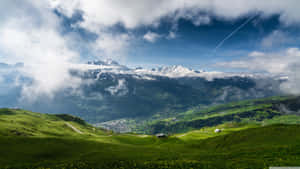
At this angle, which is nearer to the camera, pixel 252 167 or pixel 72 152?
pixel 252 167

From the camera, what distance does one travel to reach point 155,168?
33.7 metres

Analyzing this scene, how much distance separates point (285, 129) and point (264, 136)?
12.0 metres

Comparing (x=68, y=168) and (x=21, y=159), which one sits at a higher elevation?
(x=68, y=168)

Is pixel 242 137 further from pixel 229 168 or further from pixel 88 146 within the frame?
pixel 88 146

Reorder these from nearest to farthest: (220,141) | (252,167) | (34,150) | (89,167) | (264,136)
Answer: (252,167), (89,167), (34,150), (264,136), (220,141)

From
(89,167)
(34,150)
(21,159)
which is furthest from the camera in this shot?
(34,150)

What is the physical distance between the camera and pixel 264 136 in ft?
250

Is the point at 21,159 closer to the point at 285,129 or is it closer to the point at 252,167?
the point at 252,167

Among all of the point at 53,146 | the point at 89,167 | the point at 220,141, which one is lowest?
the point at 220,141

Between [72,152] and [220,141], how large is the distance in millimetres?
75028

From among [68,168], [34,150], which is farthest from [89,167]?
[34,150]

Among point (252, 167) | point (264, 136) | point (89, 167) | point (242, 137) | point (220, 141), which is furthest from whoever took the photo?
point (220, 141)

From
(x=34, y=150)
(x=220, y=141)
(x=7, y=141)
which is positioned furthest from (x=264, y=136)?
(x=7, y=141)

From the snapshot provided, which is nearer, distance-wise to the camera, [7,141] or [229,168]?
[229,168]
